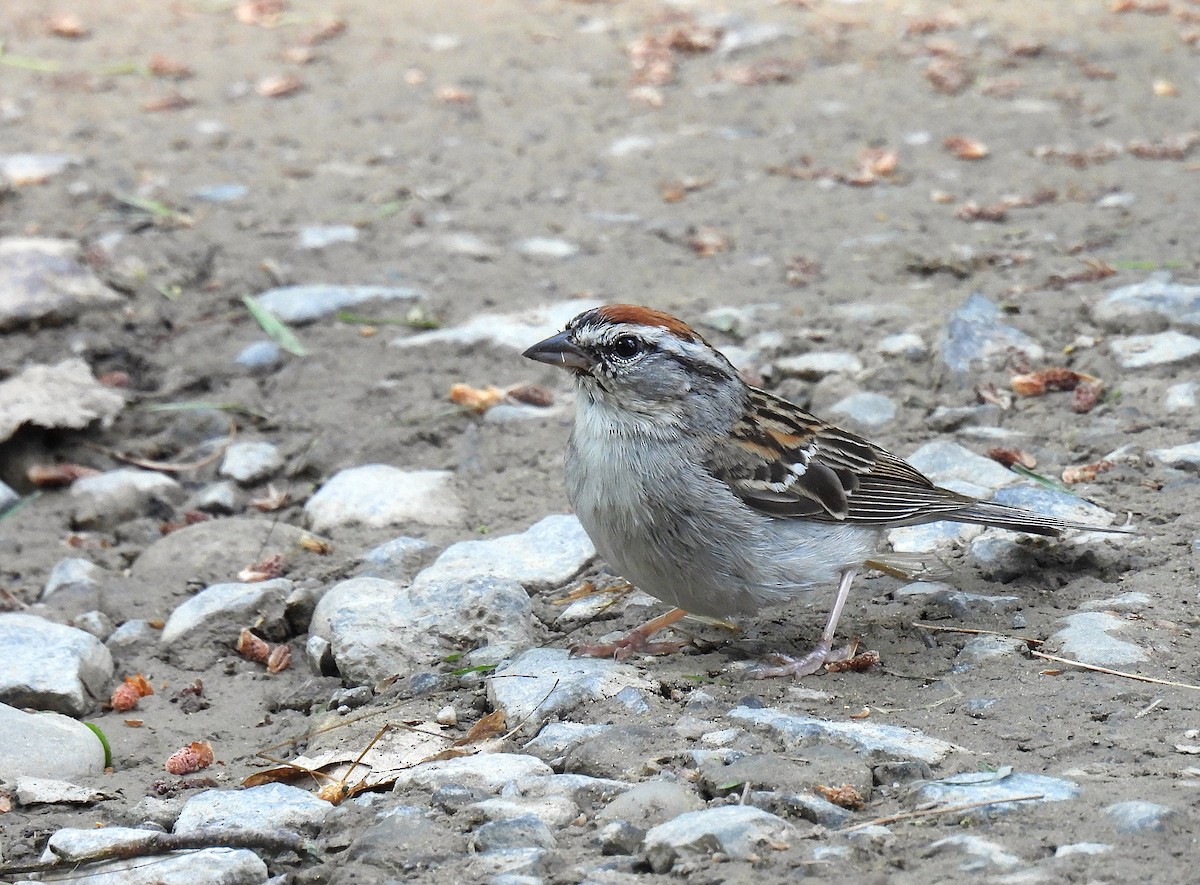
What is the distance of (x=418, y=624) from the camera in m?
4.73

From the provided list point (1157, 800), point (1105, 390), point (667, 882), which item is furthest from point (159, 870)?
point (1105, 390)

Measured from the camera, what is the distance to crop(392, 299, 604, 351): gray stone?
6.93 m

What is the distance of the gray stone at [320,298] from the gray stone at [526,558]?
8.07 feet

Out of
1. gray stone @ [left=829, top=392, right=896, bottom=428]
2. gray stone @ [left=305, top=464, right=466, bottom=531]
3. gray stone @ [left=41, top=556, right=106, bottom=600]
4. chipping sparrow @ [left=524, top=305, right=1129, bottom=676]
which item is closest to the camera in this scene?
chipping sparrow @ [left=524, top=305, right=1129, bottom=676]

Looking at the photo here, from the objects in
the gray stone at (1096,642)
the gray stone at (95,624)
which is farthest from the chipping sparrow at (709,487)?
the gray stone at (95,624)

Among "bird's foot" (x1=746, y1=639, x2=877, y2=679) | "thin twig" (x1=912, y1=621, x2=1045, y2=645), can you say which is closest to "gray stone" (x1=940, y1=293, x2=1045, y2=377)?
"thin twig" (x1=912, y1=621, x2=1045, y2=645)

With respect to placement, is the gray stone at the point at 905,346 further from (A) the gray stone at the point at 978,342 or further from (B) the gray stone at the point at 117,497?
(B) the gray stone at the point at 117,497

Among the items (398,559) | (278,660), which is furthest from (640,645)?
(278,660)

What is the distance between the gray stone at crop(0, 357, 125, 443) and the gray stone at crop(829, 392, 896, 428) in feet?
10.9

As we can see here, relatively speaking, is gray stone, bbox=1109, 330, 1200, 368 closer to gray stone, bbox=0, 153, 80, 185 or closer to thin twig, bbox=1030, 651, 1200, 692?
thin twig, bbox=1030, 651, 1200, 692

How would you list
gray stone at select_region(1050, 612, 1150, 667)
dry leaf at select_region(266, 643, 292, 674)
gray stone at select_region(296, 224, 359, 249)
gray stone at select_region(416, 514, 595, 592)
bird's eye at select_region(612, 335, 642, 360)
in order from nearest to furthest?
gray stone at select_region(1050, 612, 1150, 667)
bird's eye at select_region(612, 335, 642, 360)
dry leaf at select_region(266, 643, 292, 674)
gray stone at select_region(416, 514, 595, 592)
gray stone at select_region(296, 224, 359, 249)

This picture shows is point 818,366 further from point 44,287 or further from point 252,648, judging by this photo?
point 44,287

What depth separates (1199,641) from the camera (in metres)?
4.18

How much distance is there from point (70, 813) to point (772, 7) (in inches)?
366
